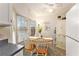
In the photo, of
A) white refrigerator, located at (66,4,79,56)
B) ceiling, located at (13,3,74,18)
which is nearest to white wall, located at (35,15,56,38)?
ceiling, located at (13,3,74,18)

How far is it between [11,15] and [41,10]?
12.6 inches

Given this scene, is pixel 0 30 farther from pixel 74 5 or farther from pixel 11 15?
pixel 74 5

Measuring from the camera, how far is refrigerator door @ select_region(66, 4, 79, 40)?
4.74ft

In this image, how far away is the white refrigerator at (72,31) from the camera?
1439 millimetres

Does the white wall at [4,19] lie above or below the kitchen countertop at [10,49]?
above

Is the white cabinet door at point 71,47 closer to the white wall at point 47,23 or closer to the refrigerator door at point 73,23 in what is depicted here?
→ the refrigerator door at point 73,23

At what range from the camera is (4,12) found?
5.27 ft

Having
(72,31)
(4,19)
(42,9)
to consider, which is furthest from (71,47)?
(4,19)

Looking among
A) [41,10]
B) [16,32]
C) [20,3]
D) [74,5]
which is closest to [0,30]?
[16,32]

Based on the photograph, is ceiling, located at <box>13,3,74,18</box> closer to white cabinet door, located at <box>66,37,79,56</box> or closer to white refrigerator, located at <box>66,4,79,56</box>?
white refrigerator, located at <box>66,4,79,56</box>

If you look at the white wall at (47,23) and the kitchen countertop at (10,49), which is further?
the white wall at (47,23)

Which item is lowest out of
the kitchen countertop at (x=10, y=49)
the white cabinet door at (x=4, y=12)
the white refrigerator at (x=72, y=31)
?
the kitchen countertop at (x=10, y=49)

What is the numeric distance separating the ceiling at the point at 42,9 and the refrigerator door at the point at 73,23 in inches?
2.4

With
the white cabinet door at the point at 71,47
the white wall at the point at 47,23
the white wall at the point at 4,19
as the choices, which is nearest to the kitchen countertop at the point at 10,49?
the white wall at the point at 4,19
